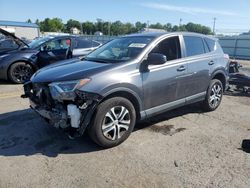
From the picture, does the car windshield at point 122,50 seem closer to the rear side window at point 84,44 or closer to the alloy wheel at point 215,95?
the alloy wheel at point 215,95

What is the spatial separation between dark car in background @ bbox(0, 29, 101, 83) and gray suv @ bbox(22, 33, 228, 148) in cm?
445

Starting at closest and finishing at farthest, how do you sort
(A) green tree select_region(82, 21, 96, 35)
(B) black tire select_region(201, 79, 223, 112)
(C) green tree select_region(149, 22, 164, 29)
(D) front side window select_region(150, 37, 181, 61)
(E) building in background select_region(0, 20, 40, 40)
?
(D) front side window select_region(150, 37, 181, 61), (B) black tire select_region(201, 79, 223, 112), (E) building in background select_region(0, 20, 40, 40), (C) green tree select_region(149, 22, 164, 29), (A) green tree select_region(82, 21, 96, 35)

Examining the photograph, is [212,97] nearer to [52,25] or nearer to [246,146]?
[246,146]

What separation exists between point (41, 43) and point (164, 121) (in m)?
6.38

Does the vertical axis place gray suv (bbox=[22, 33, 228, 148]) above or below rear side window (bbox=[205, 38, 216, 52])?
below

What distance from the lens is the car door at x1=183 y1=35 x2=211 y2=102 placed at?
550cm

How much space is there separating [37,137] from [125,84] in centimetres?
177

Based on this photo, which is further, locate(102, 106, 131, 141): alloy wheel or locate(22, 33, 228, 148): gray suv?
locate(102, 106, 131, 141): alloy wheel

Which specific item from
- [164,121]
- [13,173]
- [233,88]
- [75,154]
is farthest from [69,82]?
[233,88]

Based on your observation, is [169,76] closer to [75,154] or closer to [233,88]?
[75,154]

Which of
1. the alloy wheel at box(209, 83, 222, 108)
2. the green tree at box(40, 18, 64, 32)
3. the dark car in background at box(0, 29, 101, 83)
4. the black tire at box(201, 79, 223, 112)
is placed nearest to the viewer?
the black tire at box(201, 79, 223, 112)

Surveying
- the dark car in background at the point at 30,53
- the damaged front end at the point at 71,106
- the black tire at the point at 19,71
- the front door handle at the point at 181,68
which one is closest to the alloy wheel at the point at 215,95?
the front door handle at the point at 181,68

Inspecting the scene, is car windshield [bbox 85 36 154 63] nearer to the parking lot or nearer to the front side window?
the front side window

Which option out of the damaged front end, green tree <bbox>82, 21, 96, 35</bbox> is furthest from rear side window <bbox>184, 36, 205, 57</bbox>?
green tree <bbox>82, 21, 96, 35</bbox>
